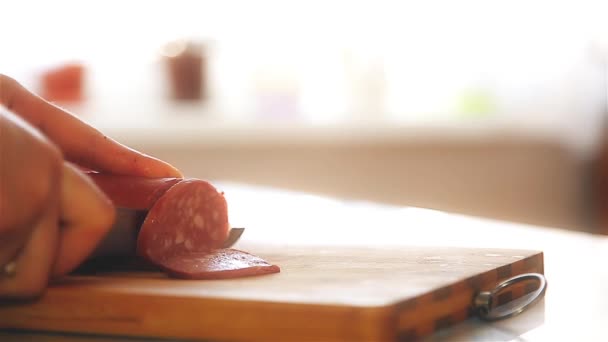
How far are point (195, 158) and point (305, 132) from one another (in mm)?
498

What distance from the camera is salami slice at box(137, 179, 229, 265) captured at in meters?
1.01

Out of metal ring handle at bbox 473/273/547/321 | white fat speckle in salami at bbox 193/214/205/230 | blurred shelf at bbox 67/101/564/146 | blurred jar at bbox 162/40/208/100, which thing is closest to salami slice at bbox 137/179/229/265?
white fat speckle in salami at bbox 193/214/205/230

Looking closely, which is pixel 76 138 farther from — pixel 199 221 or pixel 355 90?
pixel 355 90

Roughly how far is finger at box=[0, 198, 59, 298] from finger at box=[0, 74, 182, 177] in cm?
17

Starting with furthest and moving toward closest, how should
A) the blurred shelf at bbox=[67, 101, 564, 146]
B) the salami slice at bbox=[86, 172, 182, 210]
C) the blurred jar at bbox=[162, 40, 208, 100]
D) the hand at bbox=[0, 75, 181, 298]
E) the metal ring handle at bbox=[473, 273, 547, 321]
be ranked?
the blurred jar at bbox=[162, 40, 208, 100] < the blurred shelf at bbox=[67, 101, 564, 146] < the salami slice at bbox=[86, 172, 182, 210] < the metal ring handle at bbox=[473, 273, 547, 321] < the hand at bbox=[0, 75, 181, 298]

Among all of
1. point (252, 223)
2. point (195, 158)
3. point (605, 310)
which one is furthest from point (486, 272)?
point (195, 158)

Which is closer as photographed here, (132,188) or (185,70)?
(132,188)

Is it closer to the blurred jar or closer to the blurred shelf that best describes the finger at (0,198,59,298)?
the blurred shelf

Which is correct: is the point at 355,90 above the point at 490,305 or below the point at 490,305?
above

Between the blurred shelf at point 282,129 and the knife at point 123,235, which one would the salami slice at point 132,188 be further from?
the blurred shelf at point 282,129

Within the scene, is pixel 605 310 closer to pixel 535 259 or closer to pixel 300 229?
pixel 535 259

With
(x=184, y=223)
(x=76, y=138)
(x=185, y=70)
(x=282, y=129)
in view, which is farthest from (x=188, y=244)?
(x=185, y=70)

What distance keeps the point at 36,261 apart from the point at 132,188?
7.8 inches

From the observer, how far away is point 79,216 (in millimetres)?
858
